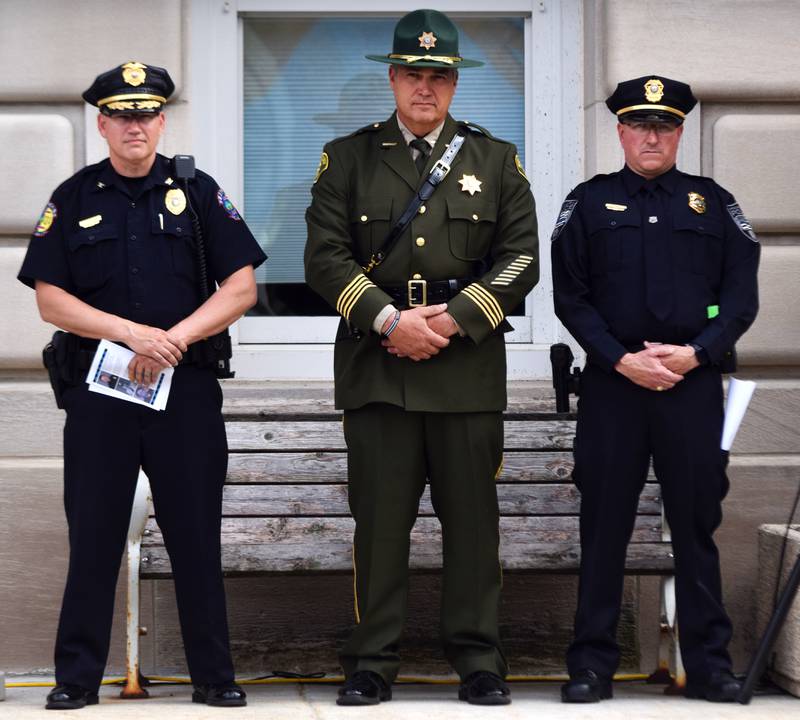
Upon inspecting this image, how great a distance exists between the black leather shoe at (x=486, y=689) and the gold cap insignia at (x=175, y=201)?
1728mm

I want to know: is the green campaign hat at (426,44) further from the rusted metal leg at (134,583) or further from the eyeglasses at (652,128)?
the rusted metal leg at (134,583)

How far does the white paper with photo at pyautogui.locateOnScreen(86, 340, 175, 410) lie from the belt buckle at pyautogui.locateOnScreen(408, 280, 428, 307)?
0.79 meters

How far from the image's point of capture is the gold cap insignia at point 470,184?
509 centimetres

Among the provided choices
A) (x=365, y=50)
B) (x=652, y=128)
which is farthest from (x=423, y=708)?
(x=365, y=50)

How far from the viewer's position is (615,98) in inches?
206

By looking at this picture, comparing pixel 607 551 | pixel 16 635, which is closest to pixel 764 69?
pixel 607 551

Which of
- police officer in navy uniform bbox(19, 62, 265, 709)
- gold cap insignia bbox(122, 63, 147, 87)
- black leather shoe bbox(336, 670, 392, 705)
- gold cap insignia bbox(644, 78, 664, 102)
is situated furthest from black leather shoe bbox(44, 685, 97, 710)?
gold cap insignia bbox(644, 78, 664, 102)

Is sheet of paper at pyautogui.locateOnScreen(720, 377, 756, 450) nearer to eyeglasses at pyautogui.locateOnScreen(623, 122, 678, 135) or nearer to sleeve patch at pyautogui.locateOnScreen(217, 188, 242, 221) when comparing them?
eyeglasses at pyautogui.locateOnScreen(623, 122, 678, 135)

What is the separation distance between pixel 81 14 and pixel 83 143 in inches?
19.8

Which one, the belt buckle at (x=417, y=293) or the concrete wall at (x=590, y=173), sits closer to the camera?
the belt buckle at (x=417, y=293)

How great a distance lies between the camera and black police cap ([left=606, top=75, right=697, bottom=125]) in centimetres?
514

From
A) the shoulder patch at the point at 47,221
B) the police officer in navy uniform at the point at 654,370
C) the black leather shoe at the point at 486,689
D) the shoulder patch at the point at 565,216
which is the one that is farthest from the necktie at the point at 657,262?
the shoulder patch at the point at 47,221

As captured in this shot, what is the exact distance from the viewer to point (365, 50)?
6633 millimetres

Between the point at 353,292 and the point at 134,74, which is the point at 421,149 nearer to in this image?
the point at 353,292
